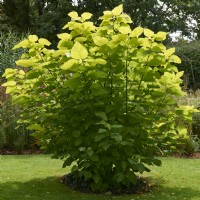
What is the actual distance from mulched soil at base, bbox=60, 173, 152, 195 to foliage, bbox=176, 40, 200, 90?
13624 millimetres

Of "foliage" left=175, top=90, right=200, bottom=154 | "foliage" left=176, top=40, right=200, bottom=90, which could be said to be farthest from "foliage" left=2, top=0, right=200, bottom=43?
"foliage" left=175, top=90, right=200, bottom=154

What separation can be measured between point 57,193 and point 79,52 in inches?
69.5

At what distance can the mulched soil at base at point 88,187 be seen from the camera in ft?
16.2

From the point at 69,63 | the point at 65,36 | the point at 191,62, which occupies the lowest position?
the point at 69,63

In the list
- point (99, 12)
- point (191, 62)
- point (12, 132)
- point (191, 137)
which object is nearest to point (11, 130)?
point (12, 132)

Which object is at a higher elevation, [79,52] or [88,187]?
[79,52]

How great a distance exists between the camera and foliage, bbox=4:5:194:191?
4332 mm

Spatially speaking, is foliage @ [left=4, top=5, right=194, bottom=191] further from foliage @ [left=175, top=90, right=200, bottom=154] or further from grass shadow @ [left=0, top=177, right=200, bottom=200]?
foliage @ [left=175, top=90, right=200, bottom=154]

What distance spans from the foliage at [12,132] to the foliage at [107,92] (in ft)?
14.1

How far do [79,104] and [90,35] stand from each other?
805 millimetres

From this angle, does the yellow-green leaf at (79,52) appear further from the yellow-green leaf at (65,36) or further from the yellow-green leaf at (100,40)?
the yellow-green leaf at (65,36)

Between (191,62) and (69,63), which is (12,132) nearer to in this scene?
(69,63)

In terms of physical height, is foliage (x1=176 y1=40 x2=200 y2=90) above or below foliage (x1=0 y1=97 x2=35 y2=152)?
above

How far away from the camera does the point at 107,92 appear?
4359 mm
